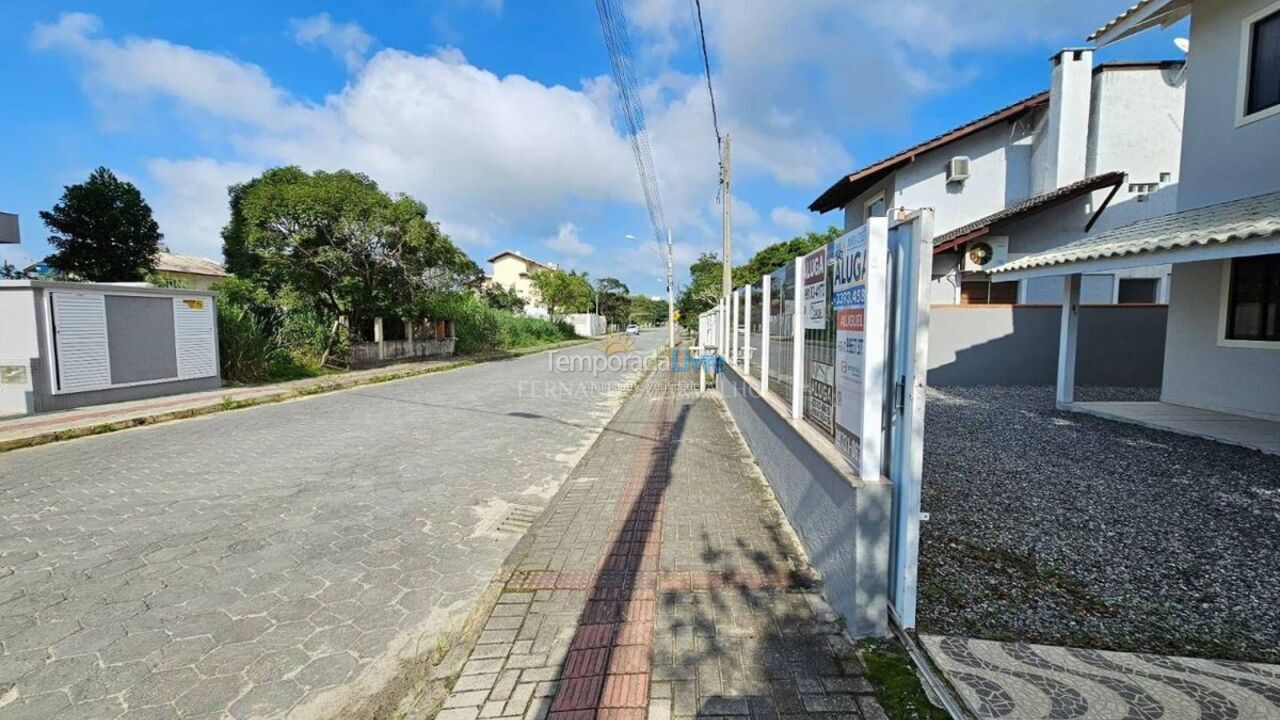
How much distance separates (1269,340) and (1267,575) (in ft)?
19.6

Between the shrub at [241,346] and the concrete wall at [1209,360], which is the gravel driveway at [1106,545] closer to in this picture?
the concrete wall at [1209,360]

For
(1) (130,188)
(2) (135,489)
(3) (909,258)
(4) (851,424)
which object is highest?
(1) (130,188)

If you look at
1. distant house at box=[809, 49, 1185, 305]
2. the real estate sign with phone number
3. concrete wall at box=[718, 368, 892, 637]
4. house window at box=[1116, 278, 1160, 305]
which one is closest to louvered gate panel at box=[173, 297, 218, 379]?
concrete wall at box=[718, 368, 892, 637]

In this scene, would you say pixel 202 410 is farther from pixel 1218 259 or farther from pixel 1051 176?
pixel 1051 176

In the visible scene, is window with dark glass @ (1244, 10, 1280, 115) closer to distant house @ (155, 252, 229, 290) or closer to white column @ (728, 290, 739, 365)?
white column @ (728, 290, 739, 365)

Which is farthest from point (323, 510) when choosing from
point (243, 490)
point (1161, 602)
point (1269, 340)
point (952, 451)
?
point (1269, 340)

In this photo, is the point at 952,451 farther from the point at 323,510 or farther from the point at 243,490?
the point at 243,490

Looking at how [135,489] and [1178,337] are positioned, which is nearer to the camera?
[135,489]

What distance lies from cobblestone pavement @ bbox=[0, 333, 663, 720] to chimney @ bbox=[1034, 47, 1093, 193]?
573 inches

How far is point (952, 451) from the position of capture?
6.18 metres

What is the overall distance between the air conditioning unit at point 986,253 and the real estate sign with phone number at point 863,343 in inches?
473

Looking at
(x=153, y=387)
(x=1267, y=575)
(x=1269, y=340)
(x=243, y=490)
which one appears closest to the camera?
(x=1267, y=575)

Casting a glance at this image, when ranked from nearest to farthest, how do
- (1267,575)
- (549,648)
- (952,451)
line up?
(549,648)
(1267,575)
(952,451)

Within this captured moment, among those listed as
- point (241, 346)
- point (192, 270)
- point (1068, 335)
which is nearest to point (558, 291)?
point (192, 270)
